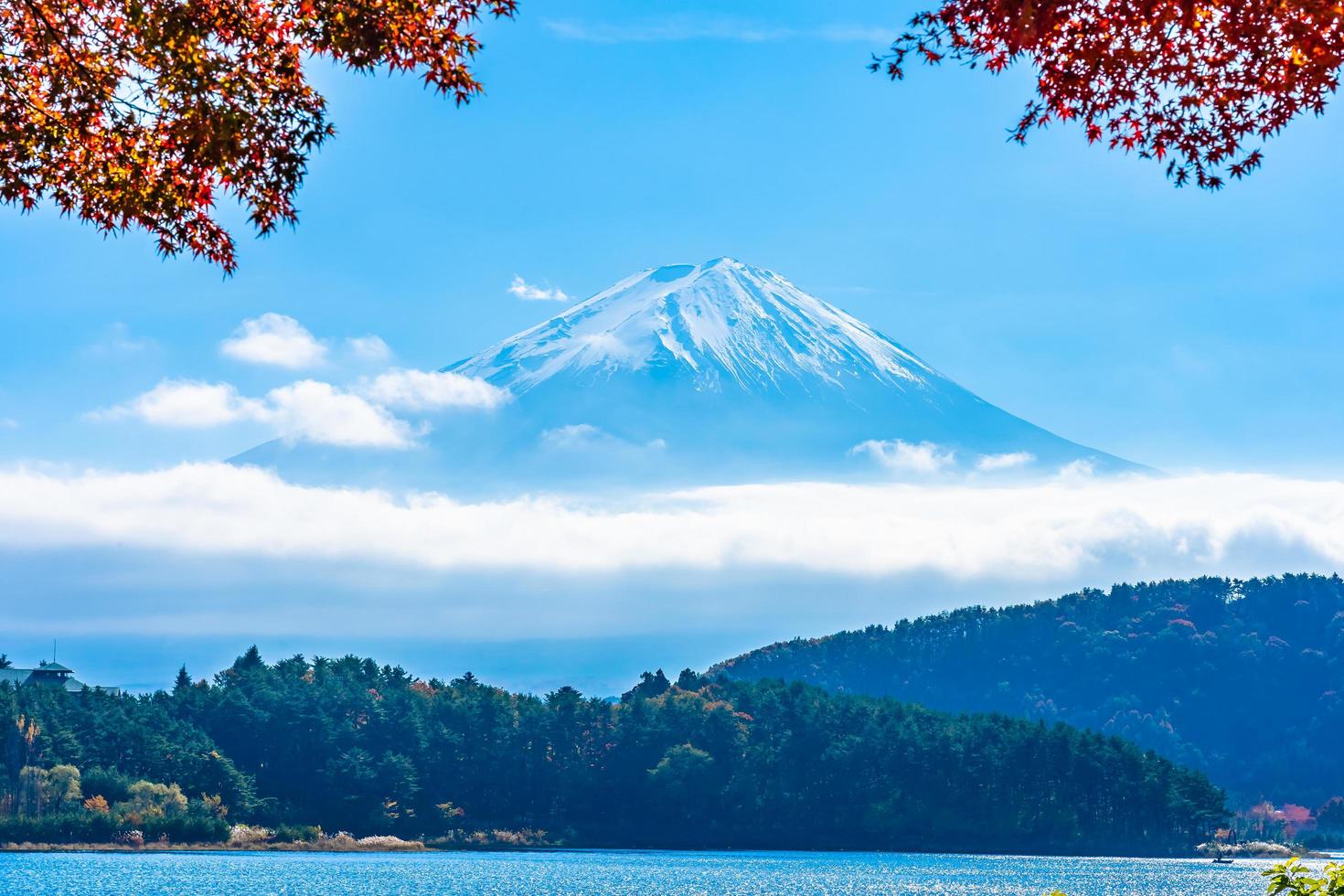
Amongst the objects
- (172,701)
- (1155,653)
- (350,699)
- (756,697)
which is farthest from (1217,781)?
(172,701)

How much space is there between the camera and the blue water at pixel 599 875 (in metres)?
54.4

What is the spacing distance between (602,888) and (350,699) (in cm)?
4516

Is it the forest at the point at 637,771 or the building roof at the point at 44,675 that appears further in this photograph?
the building roof at the point at 44,675

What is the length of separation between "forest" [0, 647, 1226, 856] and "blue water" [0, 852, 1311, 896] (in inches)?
149

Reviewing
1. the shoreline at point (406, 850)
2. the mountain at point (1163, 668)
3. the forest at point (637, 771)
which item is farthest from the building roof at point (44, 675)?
the mountain at point (1163, 668)

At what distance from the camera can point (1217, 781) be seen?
13438 centimetres

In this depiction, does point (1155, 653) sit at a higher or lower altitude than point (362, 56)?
higher

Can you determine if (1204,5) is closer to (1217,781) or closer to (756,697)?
(756,697)

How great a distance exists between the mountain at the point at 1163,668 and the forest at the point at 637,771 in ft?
163

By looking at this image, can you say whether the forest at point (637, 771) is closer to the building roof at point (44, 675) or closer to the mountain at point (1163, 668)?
the building roof at point (44, 675)

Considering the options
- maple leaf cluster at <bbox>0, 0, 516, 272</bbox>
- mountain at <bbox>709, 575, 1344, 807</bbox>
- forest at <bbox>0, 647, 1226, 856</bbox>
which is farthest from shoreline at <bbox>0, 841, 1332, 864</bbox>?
maple leaf cluster at <bbox>0, 0, 516, 272</bbox>

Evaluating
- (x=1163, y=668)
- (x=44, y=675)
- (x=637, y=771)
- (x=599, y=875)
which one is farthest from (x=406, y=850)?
(x=1163, y=668)

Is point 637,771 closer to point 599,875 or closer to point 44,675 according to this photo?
point 599,875

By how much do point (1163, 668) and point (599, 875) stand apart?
97.8m
